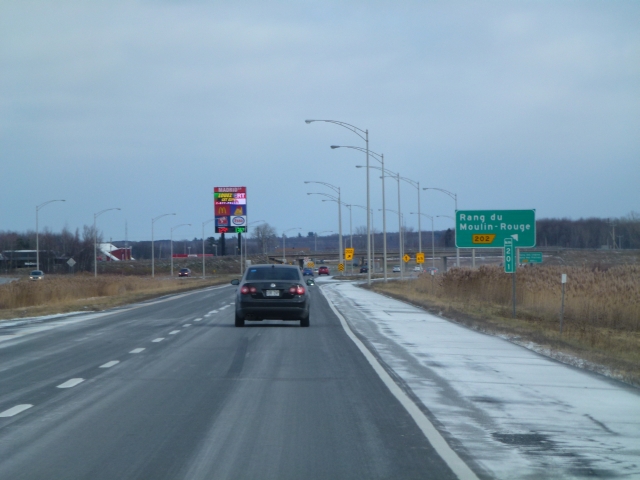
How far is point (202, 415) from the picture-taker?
8977mm

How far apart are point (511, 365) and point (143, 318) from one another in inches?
623

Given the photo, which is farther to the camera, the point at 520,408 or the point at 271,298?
the point at 271,298

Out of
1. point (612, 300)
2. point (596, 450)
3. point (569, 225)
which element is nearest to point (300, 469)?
point (596, 450)

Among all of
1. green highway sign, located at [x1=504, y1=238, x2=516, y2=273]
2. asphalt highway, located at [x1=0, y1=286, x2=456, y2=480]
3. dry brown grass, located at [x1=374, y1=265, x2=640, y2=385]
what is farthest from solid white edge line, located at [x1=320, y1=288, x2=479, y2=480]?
green highway sign, located at [x1=504, y1=238, x2=516, y2=273]

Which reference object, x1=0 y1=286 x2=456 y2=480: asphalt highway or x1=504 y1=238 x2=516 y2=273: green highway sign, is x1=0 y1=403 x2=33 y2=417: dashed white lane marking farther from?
x1=504 y1=238 x2=516 y2=273: green highway sign

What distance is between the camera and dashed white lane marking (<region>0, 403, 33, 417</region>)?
8961 millimetres

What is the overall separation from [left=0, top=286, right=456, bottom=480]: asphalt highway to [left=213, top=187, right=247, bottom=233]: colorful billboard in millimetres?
81478

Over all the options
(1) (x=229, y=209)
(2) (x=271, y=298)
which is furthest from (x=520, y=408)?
(1) (x=229, y=209)

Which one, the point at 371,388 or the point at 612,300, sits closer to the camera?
the point at 371,388

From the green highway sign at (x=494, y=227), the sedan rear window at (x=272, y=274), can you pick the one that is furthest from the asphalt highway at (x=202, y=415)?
the green highway sign at (x=494, y=227)

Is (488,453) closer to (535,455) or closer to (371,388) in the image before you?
(535,455)

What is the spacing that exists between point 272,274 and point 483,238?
1151 centimetres

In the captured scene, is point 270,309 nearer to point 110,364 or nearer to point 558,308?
point 110,364

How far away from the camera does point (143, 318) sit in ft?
86.8
